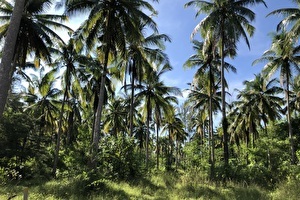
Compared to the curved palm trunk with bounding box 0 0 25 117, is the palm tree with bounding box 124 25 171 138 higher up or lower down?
higher up

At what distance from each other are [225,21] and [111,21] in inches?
325

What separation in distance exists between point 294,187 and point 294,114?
93.2 feet

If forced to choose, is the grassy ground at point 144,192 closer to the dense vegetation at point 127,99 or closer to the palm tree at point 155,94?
the dense vegetation at point 127,99

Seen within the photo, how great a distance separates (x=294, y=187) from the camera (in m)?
11.8

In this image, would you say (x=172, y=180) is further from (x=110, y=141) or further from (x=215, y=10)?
(x=215, y=10)

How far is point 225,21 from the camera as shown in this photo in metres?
19.6

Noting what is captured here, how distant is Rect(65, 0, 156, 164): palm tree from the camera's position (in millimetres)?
15789

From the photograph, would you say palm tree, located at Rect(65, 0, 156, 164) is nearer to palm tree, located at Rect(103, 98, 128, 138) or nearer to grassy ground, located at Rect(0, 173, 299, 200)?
grassy ground, located at Rect(0, 173, 299, 200)

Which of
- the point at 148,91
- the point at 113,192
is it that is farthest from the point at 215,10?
the point at 113,192

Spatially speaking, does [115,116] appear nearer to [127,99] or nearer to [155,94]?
[127,99]

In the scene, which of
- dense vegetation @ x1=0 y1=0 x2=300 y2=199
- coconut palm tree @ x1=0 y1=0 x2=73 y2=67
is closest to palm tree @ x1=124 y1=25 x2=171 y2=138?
dense vegetation @ x1=0 y1=0 x2=300 y2=199

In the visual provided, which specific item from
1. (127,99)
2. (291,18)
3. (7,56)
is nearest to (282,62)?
(291,18)

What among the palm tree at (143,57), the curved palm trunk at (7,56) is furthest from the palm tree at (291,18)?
the curved palm trunk at (7,56)

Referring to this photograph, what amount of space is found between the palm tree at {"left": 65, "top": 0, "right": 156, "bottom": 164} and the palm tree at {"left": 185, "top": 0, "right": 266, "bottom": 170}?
4.87 m
